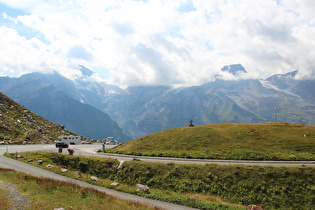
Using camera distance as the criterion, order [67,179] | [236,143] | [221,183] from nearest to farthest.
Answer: [221,183]
[67,179]
[236,143]

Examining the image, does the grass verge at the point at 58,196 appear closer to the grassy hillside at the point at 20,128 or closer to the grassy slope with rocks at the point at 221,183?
the grassy slope with rocks at the point at 221,183

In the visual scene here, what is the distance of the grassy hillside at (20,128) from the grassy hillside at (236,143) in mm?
38465

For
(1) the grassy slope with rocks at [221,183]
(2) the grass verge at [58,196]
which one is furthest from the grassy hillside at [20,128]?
(2) the grass verge at [58,196]

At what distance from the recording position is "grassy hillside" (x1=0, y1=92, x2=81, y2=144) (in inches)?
2650

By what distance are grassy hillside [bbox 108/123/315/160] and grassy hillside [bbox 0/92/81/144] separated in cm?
3847

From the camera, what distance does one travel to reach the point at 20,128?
251 feet

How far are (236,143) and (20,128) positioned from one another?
73.9 metres

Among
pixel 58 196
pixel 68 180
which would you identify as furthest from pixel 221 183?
pixel 68 180

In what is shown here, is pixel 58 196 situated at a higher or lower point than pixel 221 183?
higher

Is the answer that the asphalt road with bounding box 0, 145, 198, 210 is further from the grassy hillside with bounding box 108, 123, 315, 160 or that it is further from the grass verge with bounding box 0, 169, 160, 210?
the grassy hillside with bounding box 108, 123, 315, 160

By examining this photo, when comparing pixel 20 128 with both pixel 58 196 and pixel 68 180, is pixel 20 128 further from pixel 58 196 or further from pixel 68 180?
pixel 58 196

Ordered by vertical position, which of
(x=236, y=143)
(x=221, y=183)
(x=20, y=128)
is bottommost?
(x=221, y=183)

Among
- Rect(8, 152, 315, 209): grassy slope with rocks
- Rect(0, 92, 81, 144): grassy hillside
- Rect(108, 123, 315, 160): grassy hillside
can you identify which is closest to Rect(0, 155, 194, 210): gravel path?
Rect(8, 152, 315, 209): grassy slope with rocks

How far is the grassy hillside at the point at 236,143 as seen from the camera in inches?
1661
